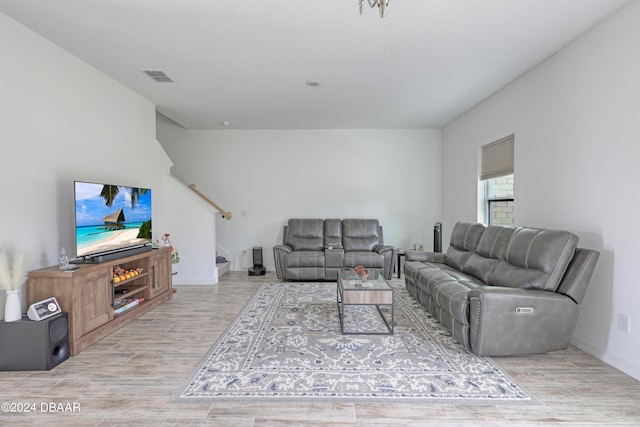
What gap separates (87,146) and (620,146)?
4.97 meters

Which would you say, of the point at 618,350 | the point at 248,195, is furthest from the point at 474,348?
the point at 248,195

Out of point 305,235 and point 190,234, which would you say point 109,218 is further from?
point 305,235

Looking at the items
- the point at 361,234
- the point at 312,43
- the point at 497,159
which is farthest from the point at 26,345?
the point at 497,159

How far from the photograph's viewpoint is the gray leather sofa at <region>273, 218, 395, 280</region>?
18.0 feet

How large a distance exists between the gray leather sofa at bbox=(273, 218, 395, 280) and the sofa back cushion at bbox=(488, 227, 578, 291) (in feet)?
7.89

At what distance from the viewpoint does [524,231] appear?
10.5 ft

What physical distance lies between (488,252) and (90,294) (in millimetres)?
4036

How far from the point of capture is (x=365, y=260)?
546cm

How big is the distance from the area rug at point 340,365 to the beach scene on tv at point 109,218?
153cm

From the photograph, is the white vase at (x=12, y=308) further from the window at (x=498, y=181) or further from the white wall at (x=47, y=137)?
the window at (x=498, y=181)

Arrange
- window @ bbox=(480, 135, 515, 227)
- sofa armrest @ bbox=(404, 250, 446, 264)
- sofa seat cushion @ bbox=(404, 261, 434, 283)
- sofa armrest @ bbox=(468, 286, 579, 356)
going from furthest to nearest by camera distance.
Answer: sofa armrest @ bbox=(404, 250, 446, 264) → window @ bbox=(480, 135, 515, 227) → sofa seat cushion @ bbox=(404, 261, 434, 283) → sofa armrest @ bbox=(468, 286, 579, 356)

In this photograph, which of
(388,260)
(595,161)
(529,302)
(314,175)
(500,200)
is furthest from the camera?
(314,175)

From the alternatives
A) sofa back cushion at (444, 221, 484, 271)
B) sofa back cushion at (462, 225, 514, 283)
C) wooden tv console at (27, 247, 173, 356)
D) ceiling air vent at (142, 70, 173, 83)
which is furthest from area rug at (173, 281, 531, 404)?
ceiling air vent at (142, 70, 173, 83)

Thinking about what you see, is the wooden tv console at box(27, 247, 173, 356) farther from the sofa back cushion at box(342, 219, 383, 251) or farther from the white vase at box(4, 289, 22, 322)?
the sofa back cushion at box(342, 219, 383, 251)
